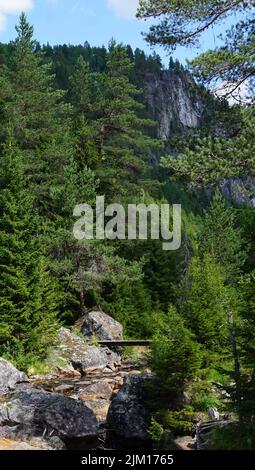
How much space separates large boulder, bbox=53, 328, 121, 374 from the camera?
66.5 feet

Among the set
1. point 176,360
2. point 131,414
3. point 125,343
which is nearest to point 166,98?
point 125,343

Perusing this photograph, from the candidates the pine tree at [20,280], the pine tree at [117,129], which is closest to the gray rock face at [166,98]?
the pine tree at [117,129]

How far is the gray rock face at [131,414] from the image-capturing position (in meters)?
11.8

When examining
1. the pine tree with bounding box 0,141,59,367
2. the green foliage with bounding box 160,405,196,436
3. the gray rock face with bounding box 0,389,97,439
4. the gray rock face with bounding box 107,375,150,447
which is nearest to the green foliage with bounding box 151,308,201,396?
the green foliage with bounding box 160,405,196,436

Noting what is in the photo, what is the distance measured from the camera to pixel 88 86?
35.2 m

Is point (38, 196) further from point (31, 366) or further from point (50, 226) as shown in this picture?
point (31, 366)

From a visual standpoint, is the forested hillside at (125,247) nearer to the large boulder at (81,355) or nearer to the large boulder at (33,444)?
the large boulder at (81,355)

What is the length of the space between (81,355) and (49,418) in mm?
9370

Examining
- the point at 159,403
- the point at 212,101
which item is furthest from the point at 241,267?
the point at 212,101

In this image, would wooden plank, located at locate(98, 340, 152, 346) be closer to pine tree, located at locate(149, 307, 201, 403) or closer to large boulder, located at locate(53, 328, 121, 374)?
large boulder, located at locate(53, 328, 121, 374)

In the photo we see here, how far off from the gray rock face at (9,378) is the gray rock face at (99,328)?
7.08 metres

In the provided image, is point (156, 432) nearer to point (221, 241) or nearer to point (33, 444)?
point (33, 444)

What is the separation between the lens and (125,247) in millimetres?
30938

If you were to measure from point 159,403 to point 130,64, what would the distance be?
24704 millimetres
